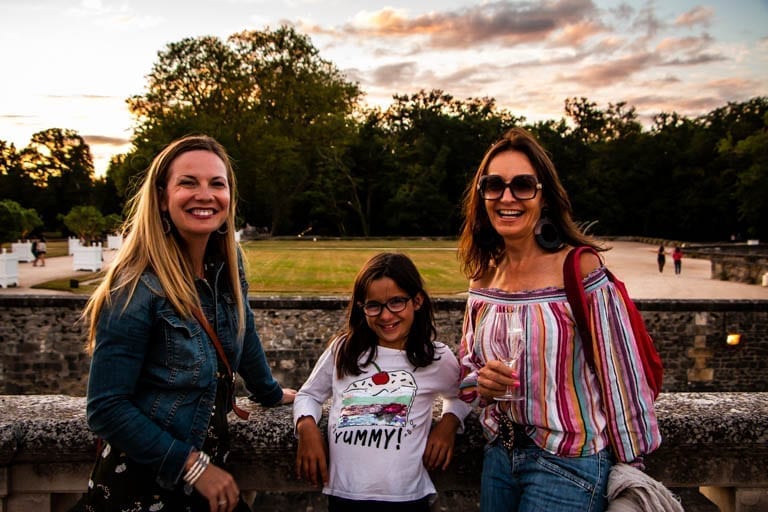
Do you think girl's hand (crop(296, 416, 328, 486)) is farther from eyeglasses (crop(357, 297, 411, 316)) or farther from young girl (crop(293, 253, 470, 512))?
eyeglasses (crop(357, 297, 411, 316))

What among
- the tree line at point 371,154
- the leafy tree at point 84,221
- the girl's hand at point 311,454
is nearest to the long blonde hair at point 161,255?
the girl's hand at point 311,454

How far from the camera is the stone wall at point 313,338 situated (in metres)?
13.2

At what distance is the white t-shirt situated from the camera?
206 centimetres

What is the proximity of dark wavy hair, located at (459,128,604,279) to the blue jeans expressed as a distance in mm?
751

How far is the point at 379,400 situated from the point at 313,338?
1172 cm

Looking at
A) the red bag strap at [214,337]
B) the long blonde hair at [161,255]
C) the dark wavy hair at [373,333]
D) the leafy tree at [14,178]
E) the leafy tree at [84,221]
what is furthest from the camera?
the leafy tree at [14,178]

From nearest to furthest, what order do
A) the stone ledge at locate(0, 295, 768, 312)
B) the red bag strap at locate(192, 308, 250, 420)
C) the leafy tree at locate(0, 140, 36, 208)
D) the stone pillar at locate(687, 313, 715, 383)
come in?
the red bag strap at locate(192, 308, 250, 420) < the stone ledge at locate(0, 295, 768, 312) < the stone pillar at locate(687, 313, 715, 383) < the leafy tree at locate(0, 140, 36, 208)

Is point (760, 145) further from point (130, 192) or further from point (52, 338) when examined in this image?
point (130, 192)

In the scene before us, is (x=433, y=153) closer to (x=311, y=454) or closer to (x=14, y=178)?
(x=14, y=178)

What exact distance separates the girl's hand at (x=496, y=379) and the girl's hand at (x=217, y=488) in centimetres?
89

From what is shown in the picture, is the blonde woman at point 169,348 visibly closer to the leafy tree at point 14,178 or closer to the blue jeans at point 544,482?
the blue jeans at point 544,482

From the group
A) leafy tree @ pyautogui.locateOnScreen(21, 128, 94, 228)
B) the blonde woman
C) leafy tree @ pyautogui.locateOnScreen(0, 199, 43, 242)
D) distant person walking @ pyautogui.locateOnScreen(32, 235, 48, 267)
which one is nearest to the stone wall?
the blonde woman

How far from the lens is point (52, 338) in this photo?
13.2 meters

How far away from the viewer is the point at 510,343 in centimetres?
194
